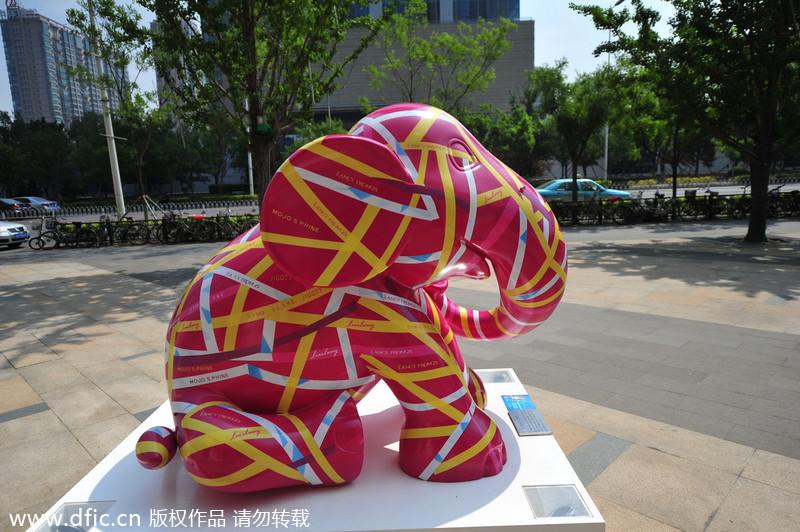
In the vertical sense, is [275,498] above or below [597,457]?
above

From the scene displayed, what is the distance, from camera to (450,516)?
1.84 meters

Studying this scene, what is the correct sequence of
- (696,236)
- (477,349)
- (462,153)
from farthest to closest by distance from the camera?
(696,236), (477,349), (462,153)

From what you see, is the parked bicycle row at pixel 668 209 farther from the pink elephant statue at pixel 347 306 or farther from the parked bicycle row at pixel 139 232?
the pink elephant statue at pixel 347 306

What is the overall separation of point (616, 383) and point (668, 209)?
15219mm

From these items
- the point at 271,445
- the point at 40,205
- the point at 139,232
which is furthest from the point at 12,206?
the point at 271,445

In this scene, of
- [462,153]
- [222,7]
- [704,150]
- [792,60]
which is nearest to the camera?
[462,153]

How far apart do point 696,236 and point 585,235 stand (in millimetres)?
2732

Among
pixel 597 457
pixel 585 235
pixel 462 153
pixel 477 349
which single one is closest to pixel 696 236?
pixel 585 235

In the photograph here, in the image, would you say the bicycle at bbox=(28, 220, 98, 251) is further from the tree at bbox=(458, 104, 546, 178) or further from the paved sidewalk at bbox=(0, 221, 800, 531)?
the tree at bbox=(458, 104, 546, 178)

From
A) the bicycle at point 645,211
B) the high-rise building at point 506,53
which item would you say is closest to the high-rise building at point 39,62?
the bicycle at point 645,211

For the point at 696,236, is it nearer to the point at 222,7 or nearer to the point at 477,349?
the point at 477,349

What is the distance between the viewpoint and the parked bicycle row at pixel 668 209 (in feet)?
55.2

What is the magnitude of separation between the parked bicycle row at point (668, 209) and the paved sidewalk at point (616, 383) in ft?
27.6

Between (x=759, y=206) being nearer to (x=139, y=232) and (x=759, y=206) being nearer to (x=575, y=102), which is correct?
(x=575, y=102)
